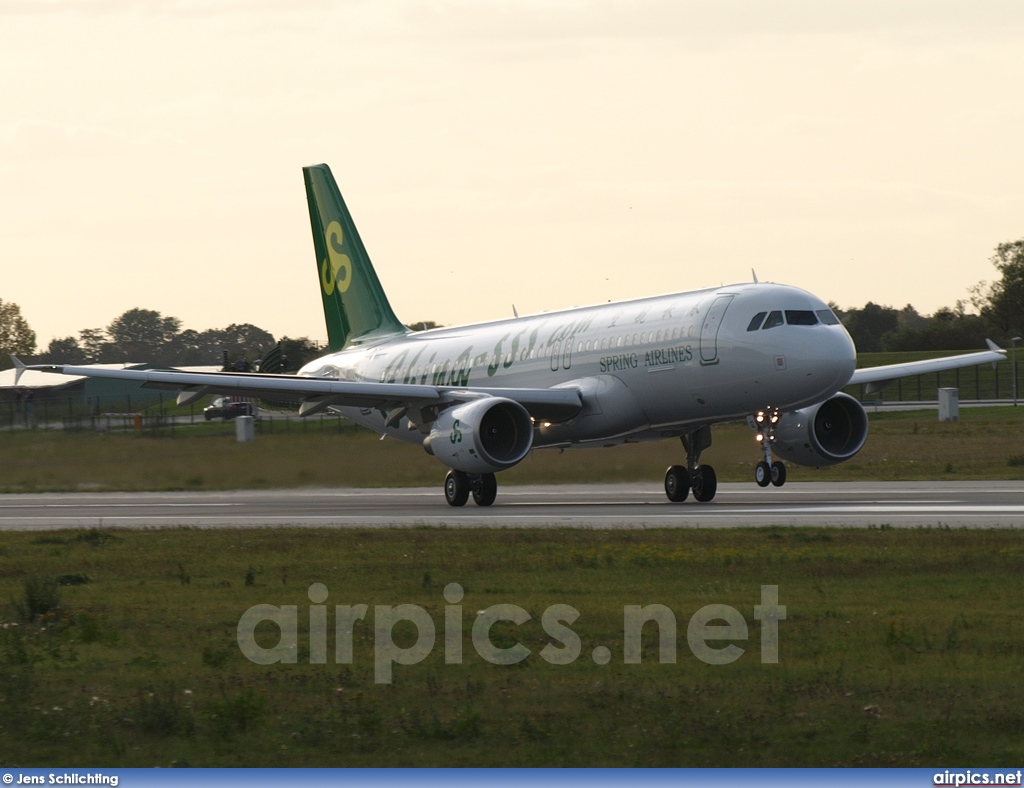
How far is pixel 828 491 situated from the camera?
106ft

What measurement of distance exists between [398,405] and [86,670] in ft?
70.4

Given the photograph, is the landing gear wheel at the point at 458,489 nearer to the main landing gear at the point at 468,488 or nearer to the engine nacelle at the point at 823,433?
the main landing gear at the point at 468,488

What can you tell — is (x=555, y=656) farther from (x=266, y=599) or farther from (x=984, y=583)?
(x=984, y=583)

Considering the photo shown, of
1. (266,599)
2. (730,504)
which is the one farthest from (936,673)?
(730,504)

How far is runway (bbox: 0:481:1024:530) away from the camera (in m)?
23.6

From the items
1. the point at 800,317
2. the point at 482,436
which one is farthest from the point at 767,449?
the point at 482,436

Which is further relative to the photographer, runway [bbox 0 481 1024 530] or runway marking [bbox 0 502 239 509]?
runway marking [bbox 0 502 239 509]

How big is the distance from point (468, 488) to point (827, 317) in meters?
8.07

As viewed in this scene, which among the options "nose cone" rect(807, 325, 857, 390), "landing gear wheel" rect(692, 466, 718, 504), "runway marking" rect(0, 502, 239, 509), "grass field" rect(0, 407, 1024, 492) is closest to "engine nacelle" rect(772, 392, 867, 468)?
"grass field" rect(0, 407, 1024, 492)

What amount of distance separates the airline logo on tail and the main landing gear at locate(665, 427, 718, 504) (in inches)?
590

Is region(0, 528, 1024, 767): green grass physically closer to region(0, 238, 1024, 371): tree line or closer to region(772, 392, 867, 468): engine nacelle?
region(772, 392, 867, 468): engine nacelle

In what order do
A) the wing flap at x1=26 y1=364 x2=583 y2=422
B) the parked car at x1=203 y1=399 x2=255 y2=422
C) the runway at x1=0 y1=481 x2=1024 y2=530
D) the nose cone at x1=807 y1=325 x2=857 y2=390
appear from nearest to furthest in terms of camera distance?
1. the runway at x1=0 y1=481 x2=1024 y2=530
2. the nose cone at x1=807 y1=325 x2=857 y2=390
3. the wing flap at x1=26 y1=364 x2=583 y2=422
4. the parked car at x1=203 y1=399 x2=255 y2=422

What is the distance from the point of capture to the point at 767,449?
28.5 meters

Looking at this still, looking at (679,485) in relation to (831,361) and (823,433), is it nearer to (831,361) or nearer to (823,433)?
(823,433)
